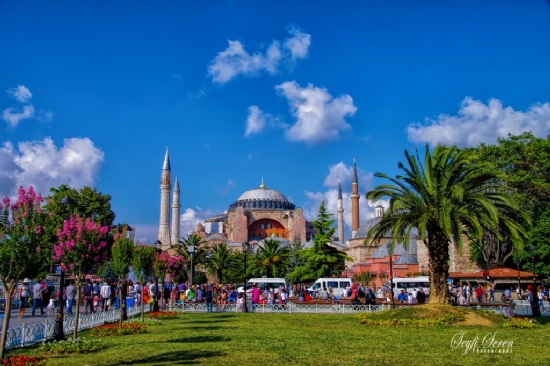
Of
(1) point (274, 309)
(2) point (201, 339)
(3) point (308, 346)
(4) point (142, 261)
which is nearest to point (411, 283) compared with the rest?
(1) point (274, 309)

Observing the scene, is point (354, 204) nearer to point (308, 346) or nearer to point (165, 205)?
point (165, 205)

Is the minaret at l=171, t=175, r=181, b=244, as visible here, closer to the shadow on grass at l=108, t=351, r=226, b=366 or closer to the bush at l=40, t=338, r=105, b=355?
the bush at l=40, t=338, r=105, b=355

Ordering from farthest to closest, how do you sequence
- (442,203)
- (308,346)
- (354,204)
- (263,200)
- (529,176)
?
(263,200), (354,204), (529,176), (442,203), (308,346)

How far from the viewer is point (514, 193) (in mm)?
31484

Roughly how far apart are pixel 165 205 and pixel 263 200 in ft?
76.3

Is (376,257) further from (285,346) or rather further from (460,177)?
(285,346)

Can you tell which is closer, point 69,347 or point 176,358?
point 176,358

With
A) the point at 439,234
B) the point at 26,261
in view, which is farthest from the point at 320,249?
the point at 26,261

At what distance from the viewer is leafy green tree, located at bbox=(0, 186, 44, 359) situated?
298 inches

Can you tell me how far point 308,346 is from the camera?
1006 cm

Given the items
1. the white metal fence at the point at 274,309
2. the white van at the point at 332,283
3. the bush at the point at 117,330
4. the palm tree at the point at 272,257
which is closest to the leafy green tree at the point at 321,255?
the white van at the point at 332,283

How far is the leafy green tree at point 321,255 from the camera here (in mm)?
35750

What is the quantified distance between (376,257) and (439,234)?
34.1 meters

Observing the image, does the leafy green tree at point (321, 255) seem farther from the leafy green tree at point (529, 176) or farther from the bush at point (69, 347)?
the bush at point (69, 347)
